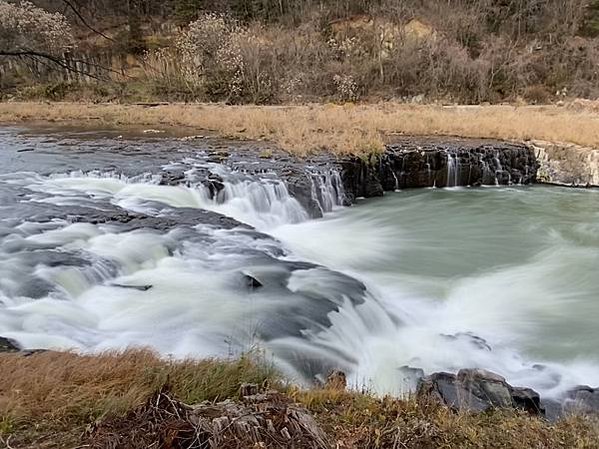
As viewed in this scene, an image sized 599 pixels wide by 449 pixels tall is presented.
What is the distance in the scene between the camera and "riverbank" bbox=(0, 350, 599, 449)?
3.05 m

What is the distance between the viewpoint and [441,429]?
142 inches

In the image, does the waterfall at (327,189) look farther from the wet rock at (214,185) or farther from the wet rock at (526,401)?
the wet rock at (526,401)

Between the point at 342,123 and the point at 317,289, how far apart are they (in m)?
13.6

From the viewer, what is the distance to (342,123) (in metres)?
20.5

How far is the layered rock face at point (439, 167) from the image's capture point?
15820mm

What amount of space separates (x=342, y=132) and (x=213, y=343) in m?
13.5

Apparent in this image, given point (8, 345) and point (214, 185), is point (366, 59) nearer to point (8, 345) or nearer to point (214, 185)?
point (214, 185)

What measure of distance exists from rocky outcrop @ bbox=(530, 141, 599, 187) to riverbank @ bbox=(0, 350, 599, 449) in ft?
47.9

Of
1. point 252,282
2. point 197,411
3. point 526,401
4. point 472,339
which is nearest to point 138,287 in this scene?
point 252,282

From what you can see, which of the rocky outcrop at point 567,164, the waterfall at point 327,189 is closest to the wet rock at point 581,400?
the waterfall at point 327,189

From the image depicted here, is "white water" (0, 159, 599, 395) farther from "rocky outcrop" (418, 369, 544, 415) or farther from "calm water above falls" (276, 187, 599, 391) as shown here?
"rocky outcrop" (418, 369, 544, 415)

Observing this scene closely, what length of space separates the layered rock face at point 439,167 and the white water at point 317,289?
111 inches

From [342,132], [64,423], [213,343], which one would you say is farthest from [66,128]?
[64,423]

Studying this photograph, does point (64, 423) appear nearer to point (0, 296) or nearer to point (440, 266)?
point (0, 296)
